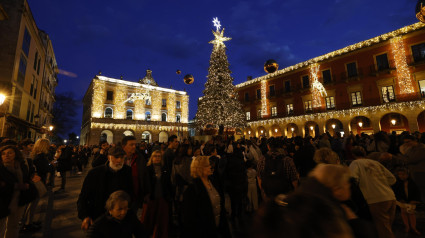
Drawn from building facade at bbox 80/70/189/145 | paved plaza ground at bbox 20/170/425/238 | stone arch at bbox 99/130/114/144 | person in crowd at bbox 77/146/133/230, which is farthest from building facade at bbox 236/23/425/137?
stone arch at bbox 99/130/114/144

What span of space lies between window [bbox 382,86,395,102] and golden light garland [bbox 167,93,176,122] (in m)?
29.4

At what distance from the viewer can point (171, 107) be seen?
36.7 m

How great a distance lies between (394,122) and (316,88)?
24.4 ft

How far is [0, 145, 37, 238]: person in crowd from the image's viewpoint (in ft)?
8.52

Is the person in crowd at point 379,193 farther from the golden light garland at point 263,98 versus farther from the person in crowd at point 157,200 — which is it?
the golden light garland at point 263,98

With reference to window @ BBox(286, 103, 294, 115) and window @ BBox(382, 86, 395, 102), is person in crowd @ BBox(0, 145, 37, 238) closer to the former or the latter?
window @ BBox(382, 86, 395, 102)

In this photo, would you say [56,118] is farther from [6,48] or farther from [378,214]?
[378,214]

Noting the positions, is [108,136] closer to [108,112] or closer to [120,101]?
[108,112]

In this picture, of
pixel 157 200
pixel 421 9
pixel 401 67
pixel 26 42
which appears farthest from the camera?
pixel 401 67

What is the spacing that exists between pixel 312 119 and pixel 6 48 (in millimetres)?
26795

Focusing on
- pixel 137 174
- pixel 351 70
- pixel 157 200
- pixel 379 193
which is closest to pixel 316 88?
pixel 351 70

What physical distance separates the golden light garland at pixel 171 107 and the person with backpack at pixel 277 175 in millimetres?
33244

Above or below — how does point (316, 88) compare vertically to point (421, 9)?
above

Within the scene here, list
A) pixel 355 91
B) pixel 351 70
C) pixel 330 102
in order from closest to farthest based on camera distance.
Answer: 1. pixel 355 91
2. pixel 351 70
3. pixel 330 102
